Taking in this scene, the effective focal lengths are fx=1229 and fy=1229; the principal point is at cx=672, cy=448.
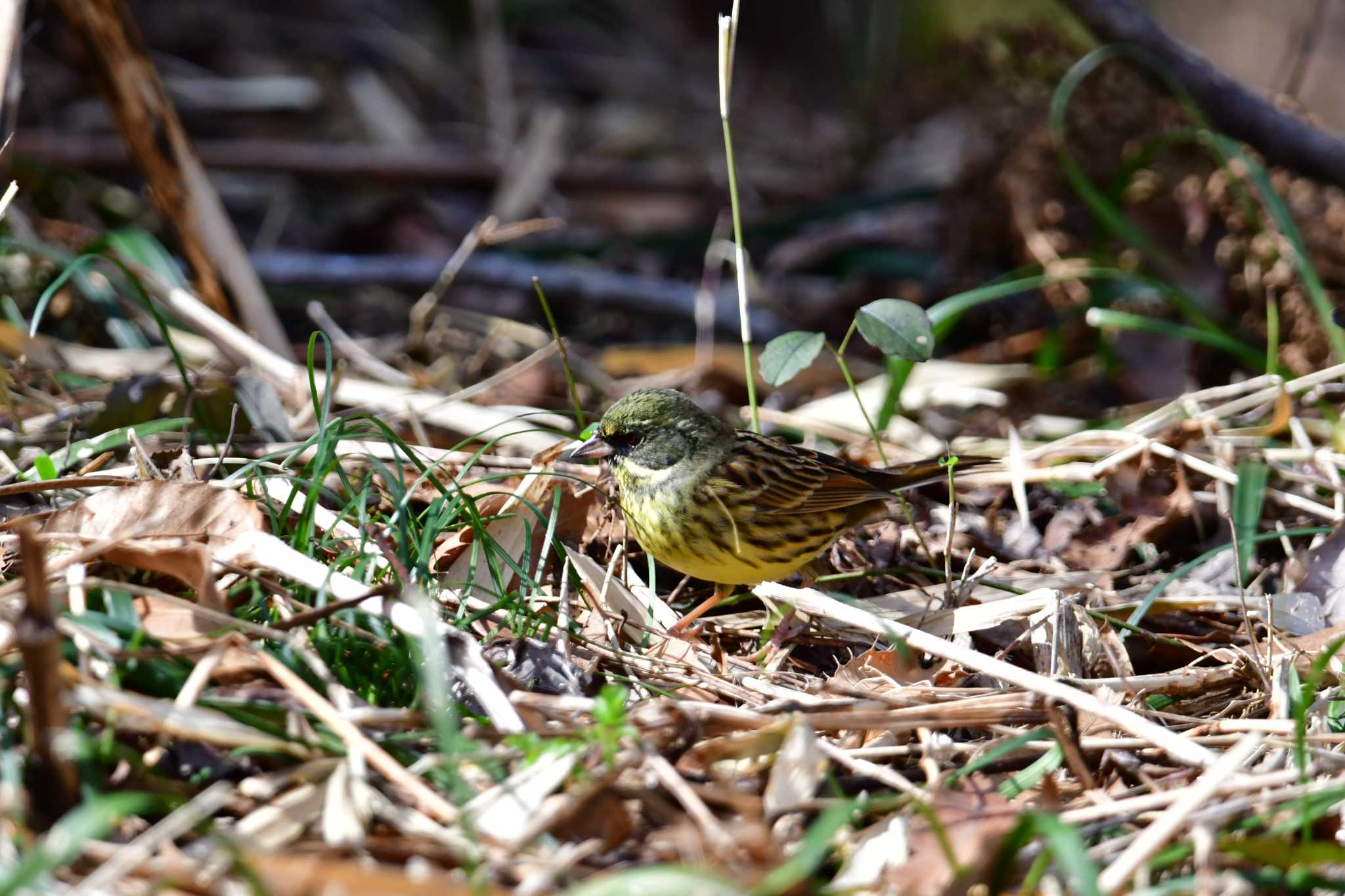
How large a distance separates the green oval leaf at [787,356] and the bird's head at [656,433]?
1.58 ft

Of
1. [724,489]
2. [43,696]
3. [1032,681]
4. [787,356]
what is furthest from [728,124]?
[43,696]

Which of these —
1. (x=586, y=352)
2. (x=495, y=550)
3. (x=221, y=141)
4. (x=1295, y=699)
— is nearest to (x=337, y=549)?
(x=495, y=550)

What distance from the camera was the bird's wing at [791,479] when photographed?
12.9 ft

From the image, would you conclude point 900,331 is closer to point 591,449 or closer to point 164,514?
point 591,449

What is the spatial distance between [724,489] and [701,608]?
1.70ft

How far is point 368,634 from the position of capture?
2660 millimetres

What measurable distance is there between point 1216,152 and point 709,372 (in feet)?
8.04

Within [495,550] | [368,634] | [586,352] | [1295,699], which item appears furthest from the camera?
[586,352]

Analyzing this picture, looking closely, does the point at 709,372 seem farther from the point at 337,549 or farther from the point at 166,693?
the point at 166,693

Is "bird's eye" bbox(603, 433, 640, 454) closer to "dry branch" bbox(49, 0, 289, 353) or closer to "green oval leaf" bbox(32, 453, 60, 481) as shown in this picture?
"green oval leaf" bbox(32, 453, 60, 481)

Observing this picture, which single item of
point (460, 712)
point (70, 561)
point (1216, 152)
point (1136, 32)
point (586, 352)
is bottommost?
point (586, 352)

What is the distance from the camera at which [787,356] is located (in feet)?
11.9

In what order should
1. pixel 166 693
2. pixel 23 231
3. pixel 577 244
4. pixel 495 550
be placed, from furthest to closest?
pixel 577 244
pixel 23 231
pixel 495 550
pixel 166 693

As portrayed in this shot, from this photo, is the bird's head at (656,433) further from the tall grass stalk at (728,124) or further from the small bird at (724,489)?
the tall grass stalk at (728,124)
